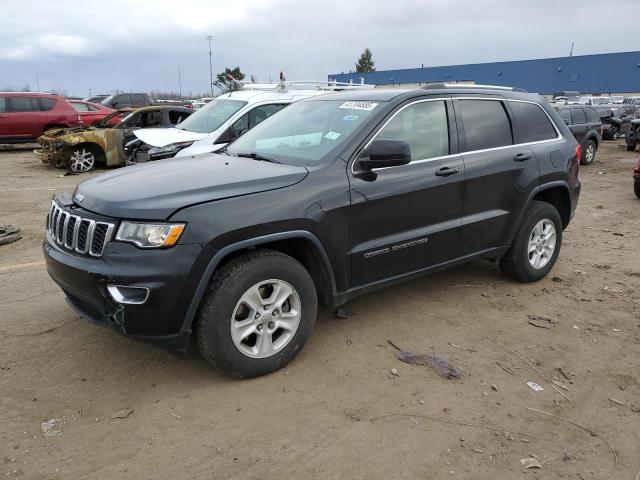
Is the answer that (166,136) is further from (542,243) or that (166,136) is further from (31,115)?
(31,115)

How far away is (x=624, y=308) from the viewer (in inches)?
181

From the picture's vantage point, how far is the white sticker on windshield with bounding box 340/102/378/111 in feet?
13.1

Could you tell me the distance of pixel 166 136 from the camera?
29.4ft

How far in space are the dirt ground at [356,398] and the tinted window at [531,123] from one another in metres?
1.45

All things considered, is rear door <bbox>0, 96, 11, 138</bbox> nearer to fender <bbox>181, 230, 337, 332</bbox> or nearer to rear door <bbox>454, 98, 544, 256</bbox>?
rear door <bbox>454, 98, 544, 256</bbox>

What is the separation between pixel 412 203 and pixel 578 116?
12.7 metres

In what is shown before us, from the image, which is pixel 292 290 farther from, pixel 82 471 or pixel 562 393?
pixel 562 393

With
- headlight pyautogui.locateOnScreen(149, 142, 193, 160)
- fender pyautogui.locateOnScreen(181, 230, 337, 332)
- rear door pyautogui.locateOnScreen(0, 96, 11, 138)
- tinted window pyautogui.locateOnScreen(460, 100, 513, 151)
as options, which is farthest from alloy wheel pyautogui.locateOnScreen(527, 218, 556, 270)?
rear door pyautogui.locateOnScreen(0, 96, 11, 138)

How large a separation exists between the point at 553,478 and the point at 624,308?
2590mm

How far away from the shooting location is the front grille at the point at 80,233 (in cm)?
304

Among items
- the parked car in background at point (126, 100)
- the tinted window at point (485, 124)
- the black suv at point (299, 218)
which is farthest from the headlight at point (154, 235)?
the parked car in background at point (126, 100)

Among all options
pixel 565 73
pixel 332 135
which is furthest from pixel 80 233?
pixel 565 73

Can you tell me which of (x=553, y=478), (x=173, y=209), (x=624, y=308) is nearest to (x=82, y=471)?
(x=173, y=209)

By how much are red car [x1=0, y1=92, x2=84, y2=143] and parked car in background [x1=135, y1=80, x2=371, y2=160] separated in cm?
824
